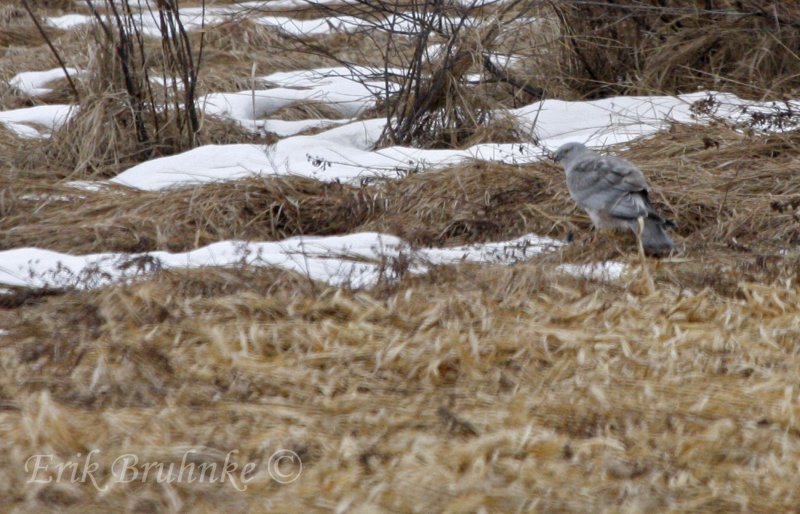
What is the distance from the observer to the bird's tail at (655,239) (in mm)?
4426

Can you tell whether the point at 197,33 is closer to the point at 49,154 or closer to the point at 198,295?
the point at 49,154

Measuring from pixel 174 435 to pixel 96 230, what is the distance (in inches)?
90.8

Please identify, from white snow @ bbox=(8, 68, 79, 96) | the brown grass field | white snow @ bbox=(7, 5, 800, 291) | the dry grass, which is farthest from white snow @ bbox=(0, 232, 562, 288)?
white snow @ bbox=(8, 68, 79, 96)

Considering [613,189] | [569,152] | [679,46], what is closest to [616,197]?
[613,189]

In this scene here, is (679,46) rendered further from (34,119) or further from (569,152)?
(34,119)

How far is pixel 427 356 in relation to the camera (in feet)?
11.1

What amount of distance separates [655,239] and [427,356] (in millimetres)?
1436

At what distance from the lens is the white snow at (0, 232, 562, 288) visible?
4.25 m

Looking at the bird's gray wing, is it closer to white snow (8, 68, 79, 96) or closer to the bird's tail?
the bird's tail

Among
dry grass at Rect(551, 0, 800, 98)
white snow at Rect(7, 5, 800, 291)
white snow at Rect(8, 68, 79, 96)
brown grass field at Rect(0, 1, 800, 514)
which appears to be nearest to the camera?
brown grass field at Rect(0, 1, 800, 514)

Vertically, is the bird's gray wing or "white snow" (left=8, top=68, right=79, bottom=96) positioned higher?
the bird's gray wing

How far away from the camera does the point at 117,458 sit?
2781mm

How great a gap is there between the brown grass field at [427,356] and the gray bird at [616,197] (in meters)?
0.12

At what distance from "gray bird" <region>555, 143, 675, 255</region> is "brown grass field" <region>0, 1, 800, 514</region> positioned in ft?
0.40
